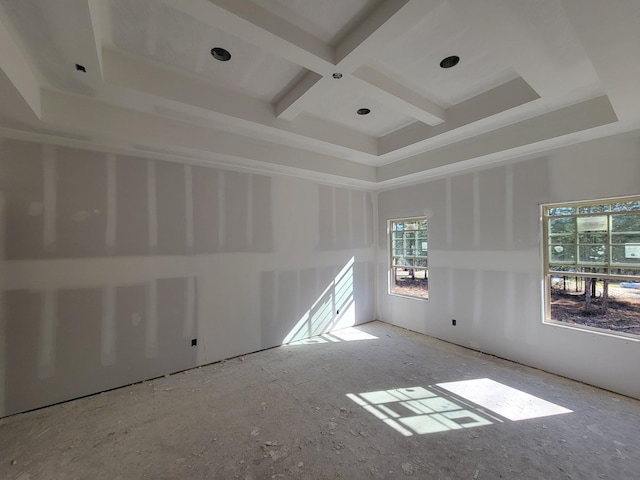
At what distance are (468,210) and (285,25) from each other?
11.7 feet

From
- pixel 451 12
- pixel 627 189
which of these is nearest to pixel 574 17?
pixel 451 12

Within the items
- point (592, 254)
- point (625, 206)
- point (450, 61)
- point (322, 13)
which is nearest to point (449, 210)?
point (592, 254)

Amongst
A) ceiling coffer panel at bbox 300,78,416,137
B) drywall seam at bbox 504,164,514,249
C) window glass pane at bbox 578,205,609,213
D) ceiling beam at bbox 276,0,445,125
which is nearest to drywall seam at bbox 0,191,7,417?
ceiling beam at bbox 276,0,445,125

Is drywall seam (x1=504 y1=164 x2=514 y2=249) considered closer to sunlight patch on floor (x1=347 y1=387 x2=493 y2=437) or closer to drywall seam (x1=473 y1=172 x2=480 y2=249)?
drywall seam (x1=473 y1=172 x2=480 y2=249)

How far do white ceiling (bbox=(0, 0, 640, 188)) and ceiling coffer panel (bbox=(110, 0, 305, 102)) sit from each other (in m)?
0.01

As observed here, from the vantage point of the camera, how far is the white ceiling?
178cm

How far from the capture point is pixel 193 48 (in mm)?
2328

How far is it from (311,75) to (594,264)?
3871 millimetres

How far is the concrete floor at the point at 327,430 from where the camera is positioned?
201cm

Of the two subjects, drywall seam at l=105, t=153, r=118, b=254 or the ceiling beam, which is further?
drywall seam at l=105, t=153, r=118, b=254

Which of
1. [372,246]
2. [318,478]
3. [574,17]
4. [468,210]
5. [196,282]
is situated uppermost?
[574,17]

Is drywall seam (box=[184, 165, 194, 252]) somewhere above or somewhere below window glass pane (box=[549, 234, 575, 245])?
above

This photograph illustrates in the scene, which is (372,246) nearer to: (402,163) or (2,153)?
(402,163)

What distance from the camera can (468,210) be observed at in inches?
166
